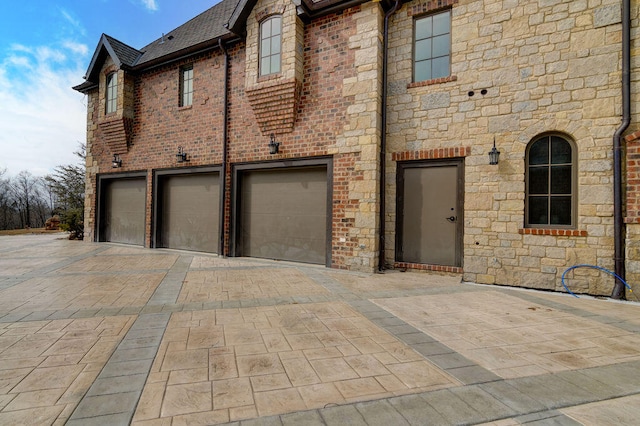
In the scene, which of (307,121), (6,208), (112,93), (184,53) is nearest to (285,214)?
(307,121)

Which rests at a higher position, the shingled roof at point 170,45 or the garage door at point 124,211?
the shingled roof at point 170,45

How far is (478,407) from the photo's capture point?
6.46ft

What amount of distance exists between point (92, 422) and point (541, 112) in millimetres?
7083

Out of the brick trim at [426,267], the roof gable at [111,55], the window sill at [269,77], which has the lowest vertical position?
the brick trim at [426,267]

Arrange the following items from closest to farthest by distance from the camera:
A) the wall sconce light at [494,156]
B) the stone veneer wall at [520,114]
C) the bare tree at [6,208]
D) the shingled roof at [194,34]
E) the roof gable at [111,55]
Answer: the stone veneer wall at [520,114], the wall sconce light at [494,156], the shingled roof at [194,34], the roof gable at [111,55], the bare tree at [6,208]

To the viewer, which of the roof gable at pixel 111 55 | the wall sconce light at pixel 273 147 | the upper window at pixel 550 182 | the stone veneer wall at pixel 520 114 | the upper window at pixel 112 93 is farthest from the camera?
the upper window at pixel 112 93

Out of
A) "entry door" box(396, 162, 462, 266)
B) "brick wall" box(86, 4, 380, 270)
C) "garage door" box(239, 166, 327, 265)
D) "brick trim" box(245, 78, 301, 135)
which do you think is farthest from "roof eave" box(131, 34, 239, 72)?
"entry door" box(396, 162, 462, 266)

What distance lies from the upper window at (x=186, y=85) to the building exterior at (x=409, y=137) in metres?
0.06

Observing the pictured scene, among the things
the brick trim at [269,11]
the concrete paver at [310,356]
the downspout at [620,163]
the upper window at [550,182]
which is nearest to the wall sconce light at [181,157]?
the brick trim at [269,11]

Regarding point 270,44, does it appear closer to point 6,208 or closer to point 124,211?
point 124,211

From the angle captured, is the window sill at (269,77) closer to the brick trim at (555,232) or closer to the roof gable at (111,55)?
the roof gable at (111,55)

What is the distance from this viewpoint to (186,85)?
9188 mm

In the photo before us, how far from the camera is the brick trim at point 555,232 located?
5.02 m

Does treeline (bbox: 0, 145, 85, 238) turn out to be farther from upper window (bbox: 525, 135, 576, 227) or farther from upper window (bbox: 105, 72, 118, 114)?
upper window (bbox: 525, 135, 576, 227)
